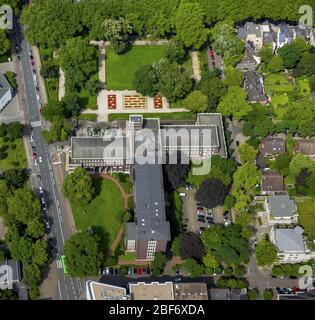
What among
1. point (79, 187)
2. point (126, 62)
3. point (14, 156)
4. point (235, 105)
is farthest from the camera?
point (126, 62)

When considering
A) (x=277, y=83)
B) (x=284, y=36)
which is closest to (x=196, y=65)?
(x=277, y=83)

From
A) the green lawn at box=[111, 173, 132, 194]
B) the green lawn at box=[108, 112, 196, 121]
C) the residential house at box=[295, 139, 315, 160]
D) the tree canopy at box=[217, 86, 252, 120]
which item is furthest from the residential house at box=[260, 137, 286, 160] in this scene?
the green lawn at box=[111, 173, 132, 194]

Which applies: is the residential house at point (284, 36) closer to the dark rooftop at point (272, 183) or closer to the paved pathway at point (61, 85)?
the dark rooftop at point (272, 183)

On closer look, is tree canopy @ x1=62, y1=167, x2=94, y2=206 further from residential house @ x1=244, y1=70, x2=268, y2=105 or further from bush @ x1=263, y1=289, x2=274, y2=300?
residential house @ x1=244, y1=70, x2=268, y2=105

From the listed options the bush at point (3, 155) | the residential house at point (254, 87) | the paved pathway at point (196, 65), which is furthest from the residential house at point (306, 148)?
the bush at point (3, 155)

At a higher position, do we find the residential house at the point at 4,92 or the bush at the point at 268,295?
the residential house at the point at 4,92

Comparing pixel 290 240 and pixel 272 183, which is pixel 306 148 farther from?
pixel 290 240

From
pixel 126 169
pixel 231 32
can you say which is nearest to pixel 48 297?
pixel 126 169

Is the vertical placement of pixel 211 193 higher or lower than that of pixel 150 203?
higher
